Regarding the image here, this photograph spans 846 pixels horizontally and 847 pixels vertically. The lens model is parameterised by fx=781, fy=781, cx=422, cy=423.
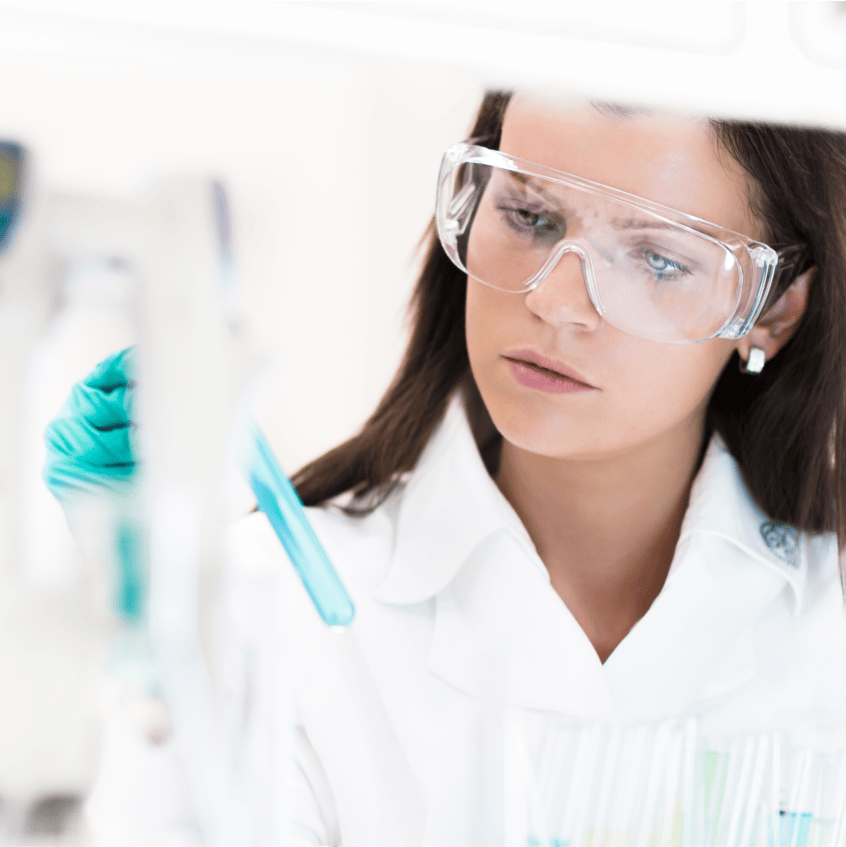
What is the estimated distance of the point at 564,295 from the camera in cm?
48

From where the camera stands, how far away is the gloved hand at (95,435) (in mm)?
407

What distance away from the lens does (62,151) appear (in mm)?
391

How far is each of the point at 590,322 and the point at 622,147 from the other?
0.34 ft

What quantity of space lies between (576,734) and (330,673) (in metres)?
0.17

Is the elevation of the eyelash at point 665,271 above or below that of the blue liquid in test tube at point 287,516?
above

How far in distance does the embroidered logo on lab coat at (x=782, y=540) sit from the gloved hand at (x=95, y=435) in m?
0.50

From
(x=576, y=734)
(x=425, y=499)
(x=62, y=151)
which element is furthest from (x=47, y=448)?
(x=576, y=734)

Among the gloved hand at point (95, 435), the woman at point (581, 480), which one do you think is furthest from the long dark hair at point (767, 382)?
the gloved hand at point (95, 435)

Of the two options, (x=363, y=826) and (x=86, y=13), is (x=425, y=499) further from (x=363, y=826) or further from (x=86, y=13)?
(x=86, y=13)

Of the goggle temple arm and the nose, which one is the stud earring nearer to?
the goggle temple arm

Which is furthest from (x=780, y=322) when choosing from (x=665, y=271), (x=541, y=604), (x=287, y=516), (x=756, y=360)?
(x=287, y=516)

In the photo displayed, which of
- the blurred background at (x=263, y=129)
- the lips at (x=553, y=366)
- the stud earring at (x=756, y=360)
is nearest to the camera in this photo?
the blurred background at (x=263, y=129)

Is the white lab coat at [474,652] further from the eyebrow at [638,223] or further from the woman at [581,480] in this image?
the eyebrow at [638,223]

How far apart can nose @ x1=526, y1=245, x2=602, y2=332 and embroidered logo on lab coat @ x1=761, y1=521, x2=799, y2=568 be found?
29 centimetres
